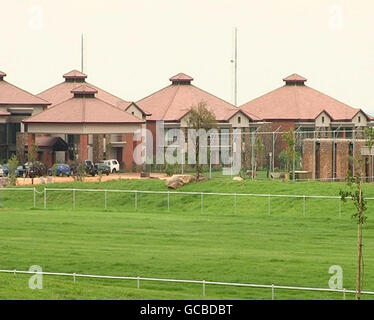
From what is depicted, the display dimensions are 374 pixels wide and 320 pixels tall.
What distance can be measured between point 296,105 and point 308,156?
1379 inches

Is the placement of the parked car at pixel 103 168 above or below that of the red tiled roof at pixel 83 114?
below

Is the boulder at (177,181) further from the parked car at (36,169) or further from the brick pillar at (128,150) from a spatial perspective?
the brick pillar at (128,150)

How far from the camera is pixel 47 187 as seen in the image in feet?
265

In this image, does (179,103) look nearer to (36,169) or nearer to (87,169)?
(87,169)

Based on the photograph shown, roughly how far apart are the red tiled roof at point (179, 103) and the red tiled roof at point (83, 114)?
6.85 metres

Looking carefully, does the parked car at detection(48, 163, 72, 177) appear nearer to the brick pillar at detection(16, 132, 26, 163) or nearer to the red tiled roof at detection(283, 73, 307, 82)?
the brick pillar at detection(16, 132, 26, 163)

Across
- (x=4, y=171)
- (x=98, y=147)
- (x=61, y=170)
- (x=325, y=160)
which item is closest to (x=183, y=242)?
(x=325, y=160)

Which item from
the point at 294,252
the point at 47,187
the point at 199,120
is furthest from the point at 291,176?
the point at 294,252

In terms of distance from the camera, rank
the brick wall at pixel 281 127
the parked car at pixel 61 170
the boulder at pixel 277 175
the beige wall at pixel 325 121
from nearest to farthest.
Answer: the boulder at pixel 277 175 < the parked car at pixel 61 170 < the brick wall at pixel 281 127 < the beige wall at pixel 325 121

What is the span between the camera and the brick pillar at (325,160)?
8678cm

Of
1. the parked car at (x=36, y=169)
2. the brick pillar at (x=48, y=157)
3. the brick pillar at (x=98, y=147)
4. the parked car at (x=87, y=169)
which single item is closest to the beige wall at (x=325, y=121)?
the brick pillar at (x=98, y=147)

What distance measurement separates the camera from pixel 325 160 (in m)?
87.0
